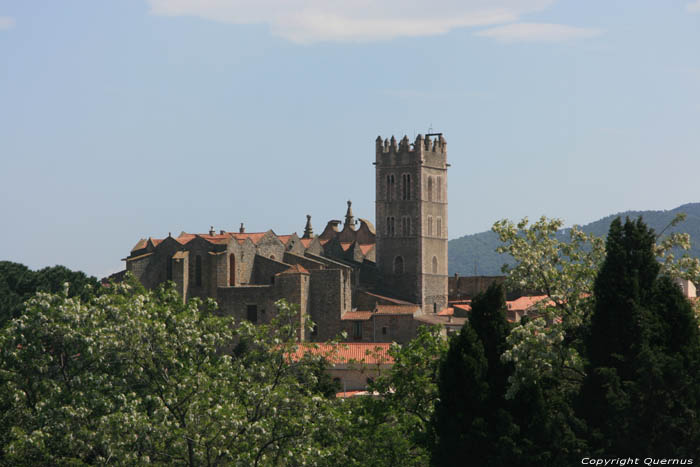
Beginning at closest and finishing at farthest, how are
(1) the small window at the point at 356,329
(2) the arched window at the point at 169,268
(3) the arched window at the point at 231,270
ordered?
1. (1) the small window at the point at 356,329
2. (3) the arched window at the point at 231,270
3. (2) the arched window at the point at 169,268

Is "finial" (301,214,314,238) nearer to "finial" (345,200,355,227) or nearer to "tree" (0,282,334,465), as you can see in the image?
"finial" (345,200,355,227)

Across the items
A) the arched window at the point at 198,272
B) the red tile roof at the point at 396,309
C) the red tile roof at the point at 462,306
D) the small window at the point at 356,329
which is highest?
the arched window at the point at 198,272

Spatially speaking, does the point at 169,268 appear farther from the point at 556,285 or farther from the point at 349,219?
the point at 556,285

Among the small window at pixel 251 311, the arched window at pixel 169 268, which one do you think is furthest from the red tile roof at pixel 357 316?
Answer: the arched window at pixel 169 268

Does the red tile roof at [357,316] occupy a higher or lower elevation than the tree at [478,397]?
higher

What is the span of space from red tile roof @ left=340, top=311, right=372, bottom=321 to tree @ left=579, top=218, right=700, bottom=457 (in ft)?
191

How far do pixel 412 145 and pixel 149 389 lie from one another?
75475mm

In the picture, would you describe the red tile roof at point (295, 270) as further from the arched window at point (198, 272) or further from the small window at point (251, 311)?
the arched window at point (198, 272)

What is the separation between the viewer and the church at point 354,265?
88.2 meters

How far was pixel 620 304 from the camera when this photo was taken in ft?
95.8

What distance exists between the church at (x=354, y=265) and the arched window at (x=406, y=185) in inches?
3.3

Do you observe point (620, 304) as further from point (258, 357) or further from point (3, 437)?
point (3, 437)

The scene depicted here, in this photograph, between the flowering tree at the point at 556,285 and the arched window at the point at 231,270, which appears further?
the arched window at the point at 231,270

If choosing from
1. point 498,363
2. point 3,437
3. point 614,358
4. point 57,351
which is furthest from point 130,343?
point 614,358
